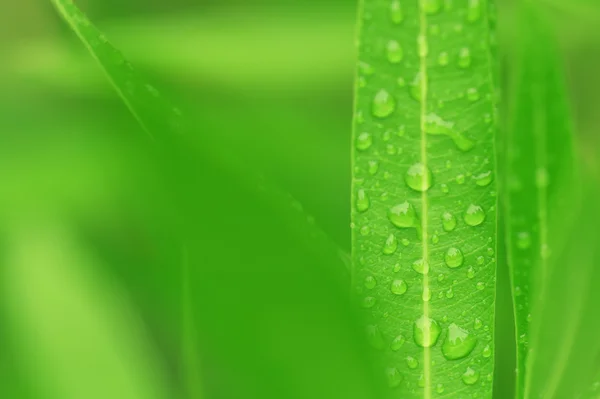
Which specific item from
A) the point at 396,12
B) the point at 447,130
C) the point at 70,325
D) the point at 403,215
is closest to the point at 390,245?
the point at 403,215

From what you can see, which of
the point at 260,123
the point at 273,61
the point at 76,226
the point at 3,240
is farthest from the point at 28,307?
the point at 273,61

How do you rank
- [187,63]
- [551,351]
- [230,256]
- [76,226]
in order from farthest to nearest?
[187,63]
[76,226]
[551,351]
[230,256]

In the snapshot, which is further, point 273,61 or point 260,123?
point 273,61

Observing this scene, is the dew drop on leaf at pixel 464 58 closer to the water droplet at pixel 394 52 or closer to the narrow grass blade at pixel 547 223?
the water droplet at pixel 394 52

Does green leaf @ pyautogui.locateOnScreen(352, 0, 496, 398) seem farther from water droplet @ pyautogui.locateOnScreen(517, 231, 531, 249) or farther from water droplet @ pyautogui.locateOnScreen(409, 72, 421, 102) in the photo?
water droplet @ pyautogui.locateOnScreen(517, 231, 531, 249)

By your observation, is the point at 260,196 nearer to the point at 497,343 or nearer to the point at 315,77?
the point at 497,343
